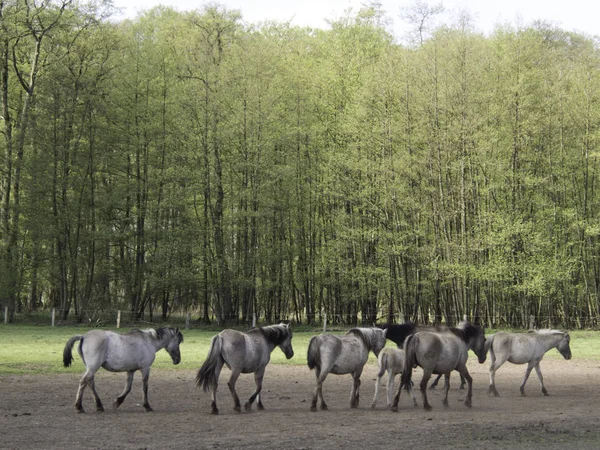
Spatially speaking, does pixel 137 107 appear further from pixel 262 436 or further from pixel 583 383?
pixel 262 436

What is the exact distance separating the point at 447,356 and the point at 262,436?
4.28 metres

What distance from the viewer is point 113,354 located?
10.9 metres

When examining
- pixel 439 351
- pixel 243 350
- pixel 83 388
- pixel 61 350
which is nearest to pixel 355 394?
pixel 439 351

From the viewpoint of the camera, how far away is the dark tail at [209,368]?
10.8m

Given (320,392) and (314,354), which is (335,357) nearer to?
(314,354)

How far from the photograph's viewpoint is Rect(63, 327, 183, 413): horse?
1067 centimetres

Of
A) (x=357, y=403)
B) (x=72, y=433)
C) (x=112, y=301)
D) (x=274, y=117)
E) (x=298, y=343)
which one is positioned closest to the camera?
(x=72, y=433)

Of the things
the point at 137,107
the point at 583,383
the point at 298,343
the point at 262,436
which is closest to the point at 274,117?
the point at 137,107

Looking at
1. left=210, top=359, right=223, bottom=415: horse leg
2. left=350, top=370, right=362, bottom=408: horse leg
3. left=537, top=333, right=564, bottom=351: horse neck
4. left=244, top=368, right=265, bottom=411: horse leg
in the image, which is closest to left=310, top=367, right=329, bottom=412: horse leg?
left=350, top=370, right=362, bottom=408: horse leg

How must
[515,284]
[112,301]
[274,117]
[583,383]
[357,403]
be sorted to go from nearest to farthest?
[357,403] < [583,383] < [515,284] < [274,117] < [112,301]

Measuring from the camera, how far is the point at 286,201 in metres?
35.2

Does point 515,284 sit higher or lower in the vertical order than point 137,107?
lower

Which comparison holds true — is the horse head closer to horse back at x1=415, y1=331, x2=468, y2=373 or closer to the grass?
horse back at x1=415, y1=331, x2=468, y2=373

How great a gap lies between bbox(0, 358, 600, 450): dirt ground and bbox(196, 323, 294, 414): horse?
0.36 meters
